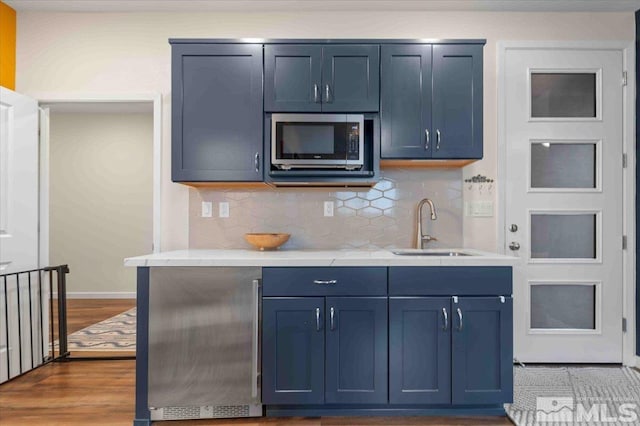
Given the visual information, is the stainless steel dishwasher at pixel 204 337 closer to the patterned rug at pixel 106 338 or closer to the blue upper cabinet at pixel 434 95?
the blue upper cabinet at pixel 434 95

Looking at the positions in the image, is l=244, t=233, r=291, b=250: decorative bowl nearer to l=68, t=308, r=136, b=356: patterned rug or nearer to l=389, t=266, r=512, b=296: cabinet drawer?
l=389, t=266, r=512, b=296: cabinet drawer

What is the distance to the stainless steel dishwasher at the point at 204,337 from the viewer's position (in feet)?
7.22

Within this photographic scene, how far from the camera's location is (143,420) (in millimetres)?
2213

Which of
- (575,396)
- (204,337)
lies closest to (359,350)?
(204,337)

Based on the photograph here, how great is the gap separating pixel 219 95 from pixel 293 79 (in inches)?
18.2

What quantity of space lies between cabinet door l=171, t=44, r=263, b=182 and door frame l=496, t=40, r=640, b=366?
175 centimetres

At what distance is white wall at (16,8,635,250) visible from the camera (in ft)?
10.2

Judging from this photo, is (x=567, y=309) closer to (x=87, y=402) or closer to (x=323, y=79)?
(x=323, y=79)

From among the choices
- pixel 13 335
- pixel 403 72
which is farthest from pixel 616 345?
pixel 13 335

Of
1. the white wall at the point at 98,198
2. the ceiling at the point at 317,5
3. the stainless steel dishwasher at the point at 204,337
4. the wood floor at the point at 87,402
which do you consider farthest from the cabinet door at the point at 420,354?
the white wall at the point at 98,198

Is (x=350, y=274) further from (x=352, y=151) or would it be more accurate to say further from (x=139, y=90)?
(x=139, y=90)

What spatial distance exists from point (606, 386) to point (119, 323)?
4263 millimetres

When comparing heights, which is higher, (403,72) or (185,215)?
(403,72)

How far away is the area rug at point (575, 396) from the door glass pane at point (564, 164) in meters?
1.31
